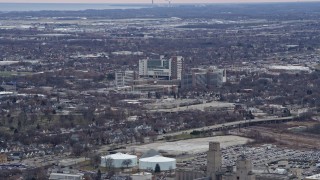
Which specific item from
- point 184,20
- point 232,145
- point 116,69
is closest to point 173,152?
point 232,145

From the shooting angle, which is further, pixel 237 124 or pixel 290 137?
pixel 237 124

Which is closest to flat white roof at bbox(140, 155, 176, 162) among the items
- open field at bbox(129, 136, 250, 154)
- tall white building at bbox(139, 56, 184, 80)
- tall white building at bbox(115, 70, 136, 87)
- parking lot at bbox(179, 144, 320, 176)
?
parking lot at bbox(179, 144, 320, 176)

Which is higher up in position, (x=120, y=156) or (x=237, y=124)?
(x=120, y=156)

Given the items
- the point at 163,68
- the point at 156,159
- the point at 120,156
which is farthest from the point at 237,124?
the point at 163,68

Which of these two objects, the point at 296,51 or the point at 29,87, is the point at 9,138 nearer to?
the point at 29,87

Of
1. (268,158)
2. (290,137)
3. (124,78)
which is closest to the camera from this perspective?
(268,158)

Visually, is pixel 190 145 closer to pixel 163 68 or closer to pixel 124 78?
pixel 124 78
